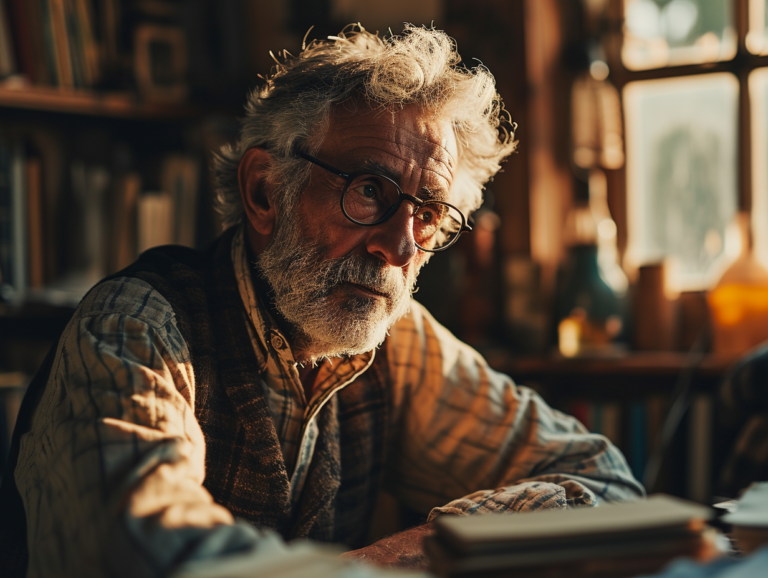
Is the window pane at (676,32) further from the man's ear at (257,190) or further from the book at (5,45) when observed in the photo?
the book at (5,45)

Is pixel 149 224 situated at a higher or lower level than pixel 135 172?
lower

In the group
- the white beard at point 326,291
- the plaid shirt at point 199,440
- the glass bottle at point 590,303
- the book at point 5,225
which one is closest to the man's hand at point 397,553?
the plaid shirt at point 199,440

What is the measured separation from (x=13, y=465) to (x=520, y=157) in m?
1.65

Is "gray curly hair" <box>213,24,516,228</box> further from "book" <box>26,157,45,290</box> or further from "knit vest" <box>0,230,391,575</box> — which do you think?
"book" <box>26,157,45,290</box>

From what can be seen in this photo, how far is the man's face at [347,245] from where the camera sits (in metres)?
1.06

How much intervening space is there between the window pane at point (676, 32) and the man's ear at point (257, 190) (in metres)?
1.56

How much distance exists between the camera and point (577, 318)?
2027 mm

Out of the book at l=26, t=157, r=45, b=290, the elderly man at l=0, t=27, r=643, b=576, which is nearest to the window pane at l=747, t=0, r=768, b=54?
the elderly man at l=0, t=27, r=643, b=576

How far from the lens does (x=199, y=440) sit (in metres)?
0.82

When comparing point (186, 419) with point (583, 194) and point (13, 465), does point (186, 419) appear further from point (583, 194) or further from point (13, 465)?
point (583, 194)

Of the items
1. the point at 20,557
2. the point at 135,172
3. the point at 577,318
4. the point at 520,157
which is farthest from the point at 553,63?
the point at 20,557

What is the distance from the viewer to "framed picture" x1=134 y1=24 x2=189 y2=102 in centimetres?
206

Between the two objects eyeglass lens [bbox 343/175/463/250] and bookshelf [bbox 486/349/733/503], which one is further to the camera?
bookshelf [bbox 486/349/733/503]

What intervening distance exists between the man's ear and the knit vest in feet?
0.25
